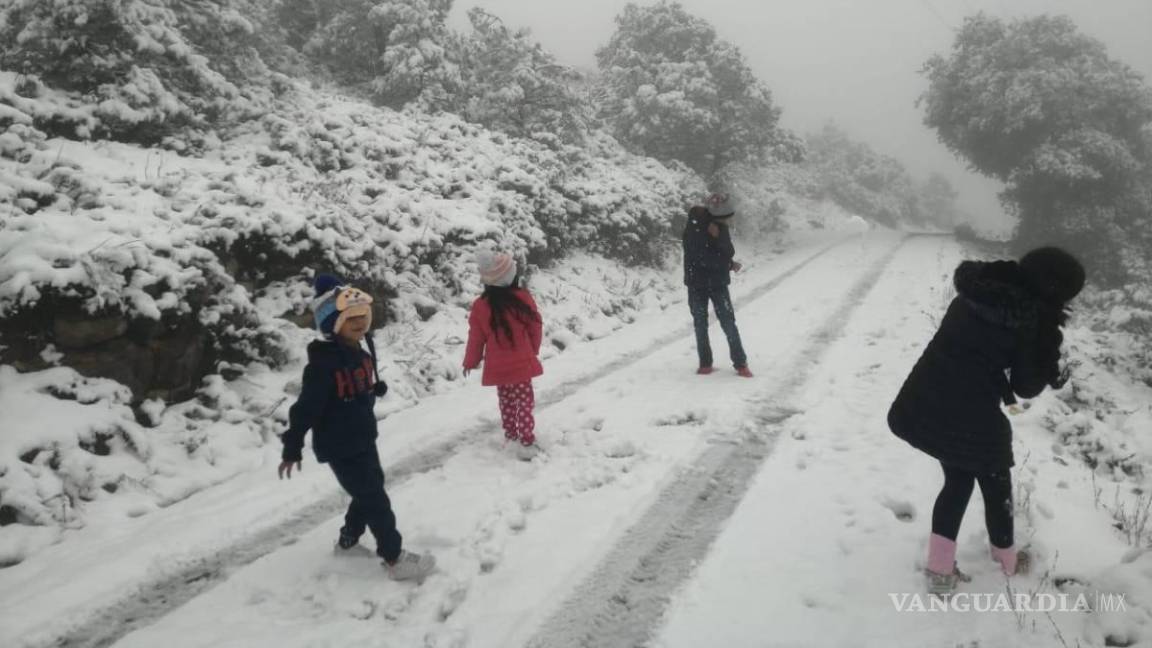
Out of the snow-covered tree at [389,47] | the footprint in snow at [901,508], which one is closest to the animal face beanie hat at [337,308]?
the footprint in snow at [901,508]

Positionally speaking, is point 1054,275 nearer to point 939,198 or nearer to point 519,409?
point 519,409

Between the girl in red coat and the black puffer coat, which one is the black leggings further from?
the black puffer coat

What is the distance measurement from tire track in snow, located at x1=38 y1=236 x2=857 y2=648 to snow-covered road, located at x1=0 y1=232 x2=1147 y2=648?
0.01 m

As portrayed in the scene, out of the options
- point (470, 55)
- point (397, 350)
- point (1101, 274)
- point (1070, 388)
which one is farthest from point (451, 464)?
point (1101, 274)

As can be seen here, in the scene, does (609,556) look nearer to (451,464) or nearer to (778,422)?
(451,464)

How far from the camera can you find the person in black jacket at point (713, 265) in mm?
7426

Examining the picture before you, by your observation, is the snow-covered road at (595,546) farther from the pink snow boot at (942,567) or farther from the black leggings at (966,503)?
the black leggings at (966,503)

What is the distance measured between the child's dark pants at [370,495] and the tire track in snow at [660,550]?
1095 millimetres

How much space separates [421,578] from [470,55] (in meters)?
17.2

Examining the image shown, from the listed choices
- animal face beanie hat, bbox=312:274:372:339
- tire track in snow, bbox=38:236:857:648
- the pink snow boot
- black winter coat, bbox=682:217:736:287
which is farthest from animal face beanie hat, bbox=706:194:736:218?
animal face beanie hat, bbox=312:274:372:339

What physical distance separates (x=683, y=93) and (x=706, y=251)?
17562mm

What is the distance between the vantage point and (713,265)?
7.47 metres

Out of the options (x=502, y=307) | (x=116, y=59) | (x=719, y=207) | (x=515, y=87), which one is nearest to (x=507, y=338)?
(x=502, y=307)

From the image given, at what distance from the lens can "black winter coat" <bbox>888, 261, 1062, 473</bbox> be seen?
2.99 metres
